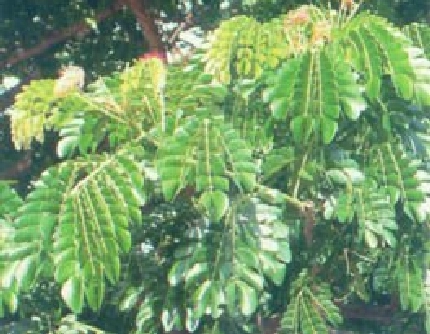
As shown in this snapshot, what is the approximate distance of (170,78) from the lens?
2572 mm

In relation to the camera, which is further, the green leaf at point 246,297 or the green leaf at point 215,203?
the green leaf at point 246,297

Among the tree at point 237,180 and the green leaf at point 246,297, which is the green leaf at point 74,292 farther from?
the green leaf at point 246,297

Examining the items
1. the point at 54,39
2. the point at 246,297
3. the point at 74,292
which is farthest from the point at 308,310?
the point at 54,39

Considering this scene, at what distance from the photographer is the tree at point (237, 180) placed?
6.91 feet

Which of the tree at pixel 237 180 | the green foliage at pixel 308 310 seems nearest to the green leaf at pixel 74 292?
the tree at pixel 237 180

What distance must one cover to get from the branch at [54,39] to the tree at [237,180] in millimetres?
1867

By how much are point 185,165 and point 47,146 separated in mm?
2231

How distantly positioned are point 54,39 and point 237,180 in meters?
2.59

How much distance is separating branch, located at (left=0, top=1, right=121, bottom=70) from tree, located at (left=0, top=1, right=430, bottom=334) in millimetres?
1867

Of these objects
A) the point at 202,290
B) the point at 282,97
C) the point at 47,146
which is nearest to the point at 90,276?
the point at 202,290

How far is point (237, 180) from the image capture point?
2098 millimetres

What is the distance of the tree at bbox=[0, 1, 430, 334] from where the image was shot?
2107mm

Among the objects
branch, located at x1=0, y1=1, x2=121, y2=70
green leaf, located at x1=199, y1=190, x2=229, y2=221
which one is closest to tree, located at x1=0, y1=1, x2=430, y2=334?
green leaf, located at x1=199, y1=190, x2=229, y2=221

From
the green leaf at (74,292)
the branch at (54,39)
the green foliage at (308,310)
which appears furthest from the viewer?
the branch at (54,39)
